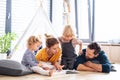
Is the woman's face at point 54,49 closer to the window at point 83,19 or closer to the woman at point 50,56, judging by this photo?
the woman at point 50,56

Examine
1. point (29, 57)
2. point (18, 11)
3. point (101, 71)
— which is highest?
point (18, 11)

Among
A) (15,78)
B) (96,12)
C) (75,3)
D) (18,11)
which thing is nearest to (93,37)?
(96,12)

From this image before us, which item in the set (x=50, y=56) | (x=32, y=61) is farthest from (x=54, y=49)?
(x=32, y=61)

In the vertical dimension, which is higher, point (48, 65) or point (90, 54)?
point (90, 54)

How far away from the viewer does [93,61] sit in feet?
9.43

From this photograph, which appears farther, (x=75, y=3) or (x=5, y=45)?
(x=75, y=3)

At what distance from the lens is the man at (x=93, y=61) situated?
9.20 feet

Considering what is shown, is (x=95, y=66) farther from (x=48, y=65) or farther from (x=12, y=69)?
(x=12, y=69)

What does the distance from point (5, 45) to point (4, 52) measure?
0.43ft

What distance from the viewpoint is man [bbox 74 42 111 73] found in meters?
2.80

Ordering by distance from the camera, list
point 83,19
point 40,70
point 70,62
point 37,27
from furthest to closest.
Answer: point 83,19, point 37,27, point 70,62, point 40,70

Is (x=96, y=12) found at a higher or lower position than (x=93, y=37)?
higher

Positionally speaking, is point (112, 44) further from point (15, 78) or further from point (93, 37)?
point (15, 78)

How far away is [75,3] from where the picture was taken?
5.59 meters
